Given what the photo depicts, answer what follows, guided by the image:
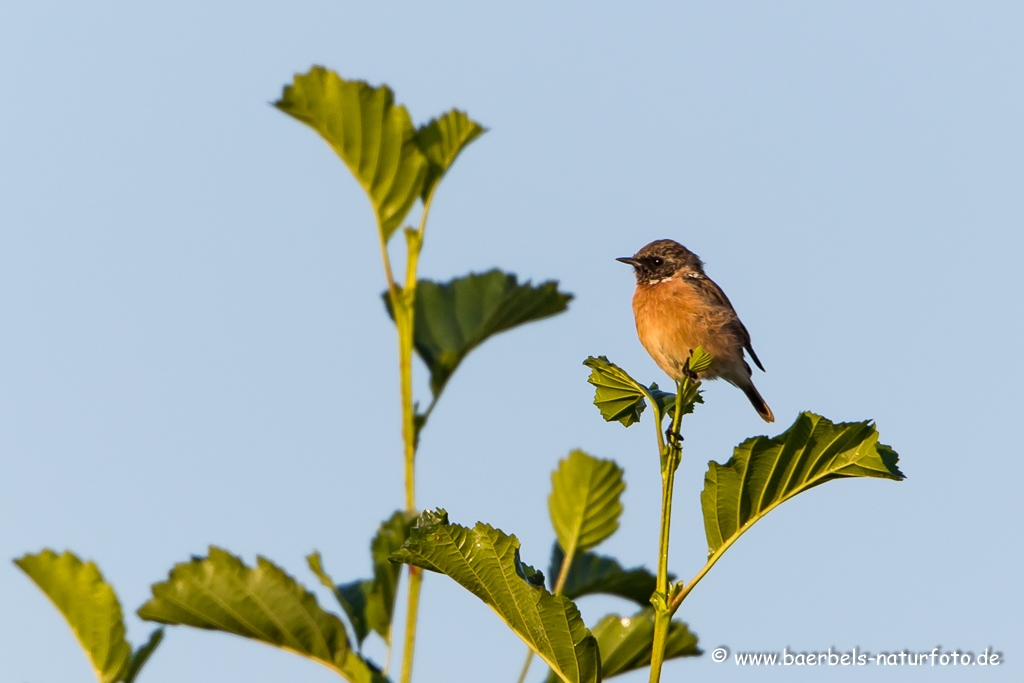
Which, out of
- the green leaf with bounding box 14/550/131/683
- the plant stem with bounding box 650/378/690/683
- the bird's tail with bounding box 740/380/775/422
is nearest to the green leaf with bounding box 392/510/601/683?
the plant stem with bounding box 650/378/690/683

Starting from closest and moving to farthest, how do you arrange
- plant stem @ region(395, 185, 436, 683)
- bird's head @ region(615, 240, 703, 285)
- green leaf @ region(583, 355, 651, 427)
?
green leaf @ region(583, 355, 651, 427) → plant stem @ region(395, 185, 436, 683) → bird's head @ region(615, 240, 703, 285)

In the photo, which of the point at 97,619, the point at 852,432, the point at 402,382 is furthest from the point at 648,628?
the point at 97,619

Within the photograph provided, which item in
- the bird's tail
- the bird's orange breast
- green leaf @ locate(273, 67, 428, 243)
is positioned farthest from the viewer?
the bird's tail

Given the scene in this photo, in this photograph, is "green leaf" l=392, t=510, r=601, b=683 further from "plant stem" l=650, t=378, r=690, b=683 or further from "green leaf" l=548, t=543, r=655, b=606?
"green leaf" l=548, t=543, r=655, b=606

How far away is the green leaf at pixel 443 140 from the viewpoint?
15.4ft

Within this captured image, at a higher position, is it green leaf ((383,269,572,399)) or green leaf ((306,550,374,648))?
green leaf ((383,269,572,399))

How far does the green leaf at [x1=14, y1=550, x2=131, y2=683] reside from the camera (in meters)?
3.96

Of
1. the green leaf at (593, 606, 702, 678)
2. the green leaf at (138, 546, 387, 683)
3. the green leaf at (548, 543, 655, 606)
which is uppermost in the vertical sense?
the green leaf at (548, 543, 655, 606)

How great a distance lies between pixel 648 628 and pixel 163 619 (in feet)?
6.11

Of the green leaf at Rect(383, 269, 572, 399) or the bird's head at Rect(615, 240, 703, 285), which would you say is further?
the bird's head at Rect(615, 240, 703, 285)

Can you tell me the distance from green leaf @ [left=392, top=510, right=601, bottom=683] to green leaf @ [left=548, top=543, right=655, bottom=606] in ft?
5.35

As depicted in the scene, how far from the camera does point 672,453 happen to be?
8.16 ft

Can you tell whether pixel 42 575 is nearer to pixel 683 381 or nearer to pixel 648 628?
pixel 648 628

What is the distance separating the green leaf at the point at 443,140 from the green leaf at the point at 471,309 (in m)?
0.51
